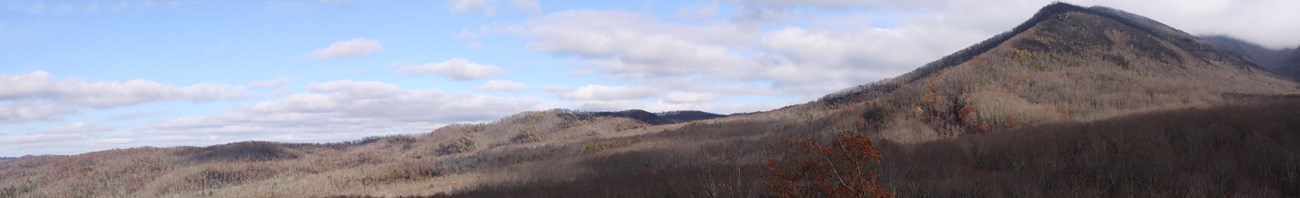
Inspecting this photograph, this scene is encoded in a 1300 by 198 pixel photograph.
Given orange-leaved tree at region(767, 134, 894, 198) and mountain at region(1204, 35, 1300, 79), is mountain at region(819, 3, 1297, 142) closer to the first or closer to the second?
mountain at region(1204, 35, 1300, 79)

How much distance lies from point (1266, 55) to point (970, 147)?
111m

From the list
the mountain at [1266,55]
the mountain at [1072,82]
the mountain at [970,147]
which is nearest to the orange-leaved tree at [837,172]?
the mountain at [970,147]

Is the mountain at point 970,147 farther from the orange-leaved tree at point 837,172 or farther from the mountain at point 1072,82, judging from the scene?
the orange-leaved tree at point 837,172

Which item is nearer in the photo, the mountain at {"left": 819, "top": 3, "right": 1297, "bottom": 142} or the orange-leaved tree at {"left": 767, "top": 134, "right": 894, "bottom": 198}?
the orange-leaved tree at {"left": 767, "top": 134, "right": 894, "bottom": 198}

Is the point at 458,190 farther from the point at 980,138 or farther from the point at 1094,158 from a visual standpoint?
the point at 1094,158

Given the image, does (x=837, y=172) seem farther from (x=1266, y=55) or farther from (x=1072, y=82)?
(x=1266, y=55)

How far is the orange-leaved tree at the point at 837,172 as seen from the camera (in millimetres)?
14945

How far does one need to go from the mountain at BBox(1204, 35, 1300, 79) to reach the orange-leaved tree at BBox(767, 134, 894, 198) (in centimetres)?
11462

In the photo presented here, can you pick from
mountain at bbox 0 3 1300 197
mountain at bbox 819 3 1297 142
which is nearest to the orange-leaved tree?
mountain at bbox 0 3 1300 197

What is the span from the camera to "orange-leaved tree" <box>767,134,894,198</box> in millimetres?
14945

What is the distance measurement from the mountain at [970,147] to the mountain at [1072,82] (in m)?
0.29

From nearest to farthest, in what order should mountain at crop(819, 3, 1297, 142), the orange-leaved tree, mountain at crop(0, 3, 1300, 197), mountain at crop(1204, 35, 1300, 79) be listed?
the orange-leaved tree, mountain at crop(0, 3, 1300, 197), mountain at crop(819, 3, 1297, 142), mountain at crop(1204, 35, 1300, 79)

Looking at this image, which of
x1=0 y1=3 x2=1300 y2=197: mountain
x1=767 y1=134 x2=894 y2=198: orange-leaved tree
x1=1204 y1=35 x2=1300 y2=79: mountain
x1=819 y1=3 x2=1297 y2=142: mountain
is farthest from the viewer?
x1=1204 y1=35 x2=1300 y2=79: mountain

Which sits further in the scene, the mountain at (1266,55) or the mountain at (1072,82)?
the mountain at (1266,55)
